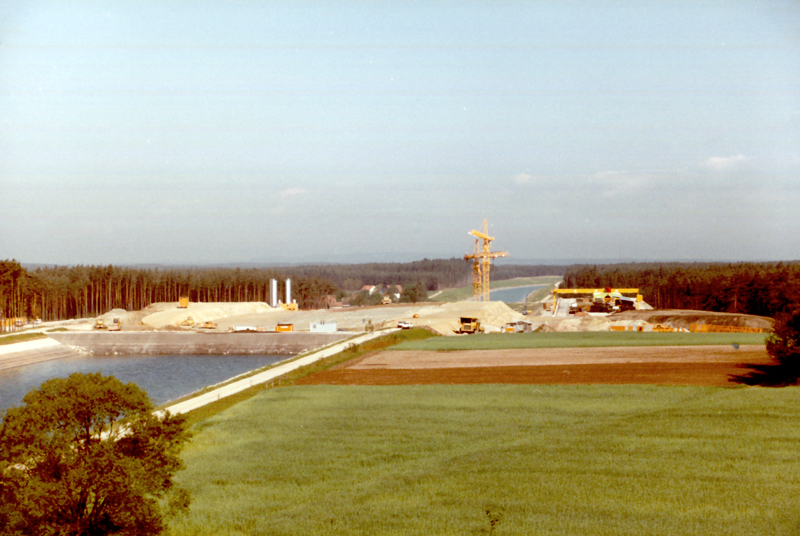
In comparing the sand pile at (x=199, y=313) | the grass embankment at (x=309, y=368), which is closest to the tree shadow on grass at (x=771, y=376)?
the grass embankment at (x=309, y=368)

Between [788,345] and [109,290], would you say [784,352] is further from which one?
[109,290]

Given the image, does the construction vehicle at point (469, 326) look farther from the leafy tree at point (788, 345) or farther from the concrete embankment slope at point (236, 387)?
the leafy tree at point (788, 345)

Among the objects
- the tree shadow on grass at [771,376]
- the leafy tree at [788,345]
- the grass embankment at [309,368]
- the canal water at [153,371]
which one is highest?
the leafy tree at [788,345]

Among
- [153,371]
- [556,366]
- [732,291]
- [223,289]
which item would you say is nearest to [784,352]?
[556,366]

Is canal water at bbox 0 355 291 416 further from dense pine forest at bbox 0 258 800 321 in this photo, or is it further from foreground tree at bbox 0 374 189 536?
foreground tree at bbox 0 374 189 536

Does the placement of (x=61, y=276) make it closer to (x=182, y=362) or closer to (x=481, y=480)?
(x=182, y=362)
